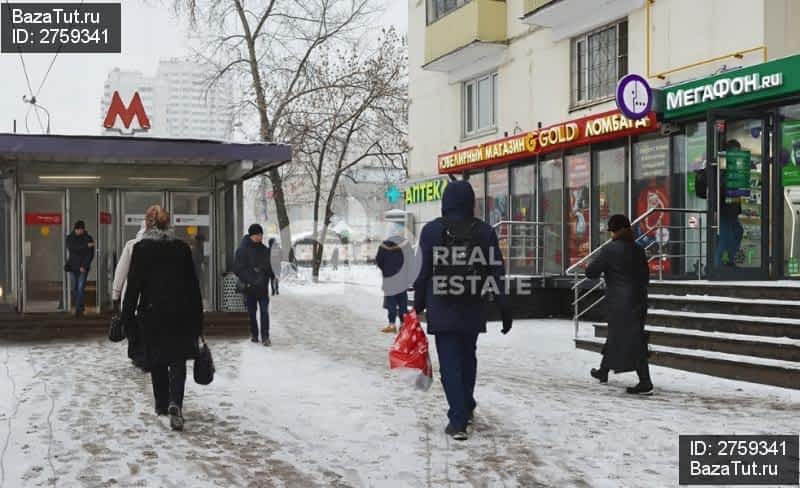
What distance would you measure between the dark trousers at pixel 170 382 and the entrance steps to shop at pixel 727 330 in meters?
5.73

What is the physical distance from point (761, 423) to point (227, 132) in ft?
81.6

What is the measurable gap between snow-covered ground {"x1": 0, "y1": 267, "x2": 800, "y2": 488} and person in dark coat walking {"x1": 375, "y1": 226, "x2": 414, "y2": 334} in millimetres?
2977

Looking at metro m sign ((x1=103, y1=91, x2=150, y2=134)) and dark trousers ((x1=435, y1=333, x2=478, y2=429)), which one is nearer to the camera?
dark trousers ((x1=435, y1=333, x2=478, y2=429))

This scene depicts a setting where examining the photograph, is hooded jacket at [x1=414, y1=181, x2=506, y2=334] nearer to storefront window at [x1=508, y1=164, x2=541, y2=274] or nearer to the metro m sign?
the metro m sign

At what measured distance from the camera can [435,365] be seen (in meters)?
9.41

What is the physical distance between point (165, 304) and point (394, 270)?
7.10 meters

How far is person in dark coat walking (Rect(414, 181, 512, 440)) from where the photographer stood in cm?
559

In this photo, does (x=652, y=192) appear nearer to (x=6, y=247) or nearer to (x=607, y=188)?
(x=607, y=188)

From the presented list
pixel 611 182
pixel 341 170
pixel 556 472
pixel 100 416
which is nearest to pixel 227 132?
pixel 341 170

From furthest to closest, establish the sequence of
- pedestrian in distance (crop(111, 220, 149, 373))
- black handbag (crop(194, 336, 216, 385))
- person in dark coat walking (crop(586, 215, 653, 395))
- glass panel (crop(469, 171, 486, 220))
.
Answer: glass panel (crop(469, 171, 486, 220)) < person in dark coat walking (crop(586, 215, 653, 395)) < black handbag (crop(194, 336, 216, 385)) < pedestrian in distance (crop(111, 220, 149, 373))

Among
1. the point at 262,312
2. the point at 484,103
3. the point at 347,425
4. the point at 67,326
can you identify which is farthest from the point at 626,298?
the point at 484,103

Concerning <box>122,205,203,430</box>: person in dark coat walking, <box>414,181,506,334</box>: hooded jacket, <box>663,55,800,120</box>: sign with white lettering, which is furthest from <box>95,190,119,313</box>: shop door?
<box>663,55,800,120</box>: sign with white lettering

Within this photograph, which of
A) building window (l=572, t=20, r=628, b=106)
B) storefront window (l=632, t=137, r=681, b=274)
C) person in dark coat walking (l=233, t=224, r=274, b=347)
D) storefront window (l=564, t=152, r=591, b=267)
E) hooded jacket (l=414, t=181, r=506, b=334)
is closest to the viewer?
hooded jacket (l=414, t=181, r=506, b=334)

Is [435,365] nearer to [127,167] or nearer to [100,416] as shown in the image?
[100,416]
